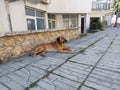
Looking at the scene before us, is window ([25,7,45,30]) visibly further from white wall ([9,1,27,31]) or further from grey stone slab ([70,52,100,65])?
grey stone slab ([70,52,100,65])

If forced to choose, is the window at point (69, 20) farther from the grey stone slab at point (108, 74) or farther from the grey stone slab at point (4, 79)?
the grey stone slab at point (4, 79)

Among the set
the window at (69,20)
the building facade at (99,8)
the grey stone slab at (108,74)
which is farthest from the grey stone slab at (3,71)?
the building facade at (99,8)

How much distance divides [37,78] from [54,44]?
269cm

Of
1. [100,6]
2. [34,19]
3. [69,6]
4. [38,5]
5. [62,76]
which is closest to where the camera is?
[62,76]

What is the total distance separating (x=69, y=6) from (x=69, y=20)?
9.76 ft

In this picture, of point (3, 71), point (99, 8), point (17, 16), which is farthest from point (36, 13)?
point (99, 8)

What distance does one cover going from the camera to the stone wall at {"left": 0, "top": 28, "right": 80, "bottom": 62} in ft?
Result: 12.6

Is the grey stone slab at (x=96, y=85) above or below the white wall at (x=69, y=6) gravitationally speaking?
below

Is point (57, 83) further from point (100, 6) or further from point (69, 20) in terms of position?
point (100, 6)

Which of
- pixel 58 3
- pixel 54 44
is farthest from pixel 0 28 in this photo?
pixel 58 3

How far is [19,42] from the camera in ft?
14.4

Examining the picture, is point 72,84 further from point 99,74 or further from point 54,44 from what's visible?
point 54,44

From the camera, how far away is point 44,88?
230cm

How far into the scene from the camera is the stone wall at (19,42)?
384 centimetres
